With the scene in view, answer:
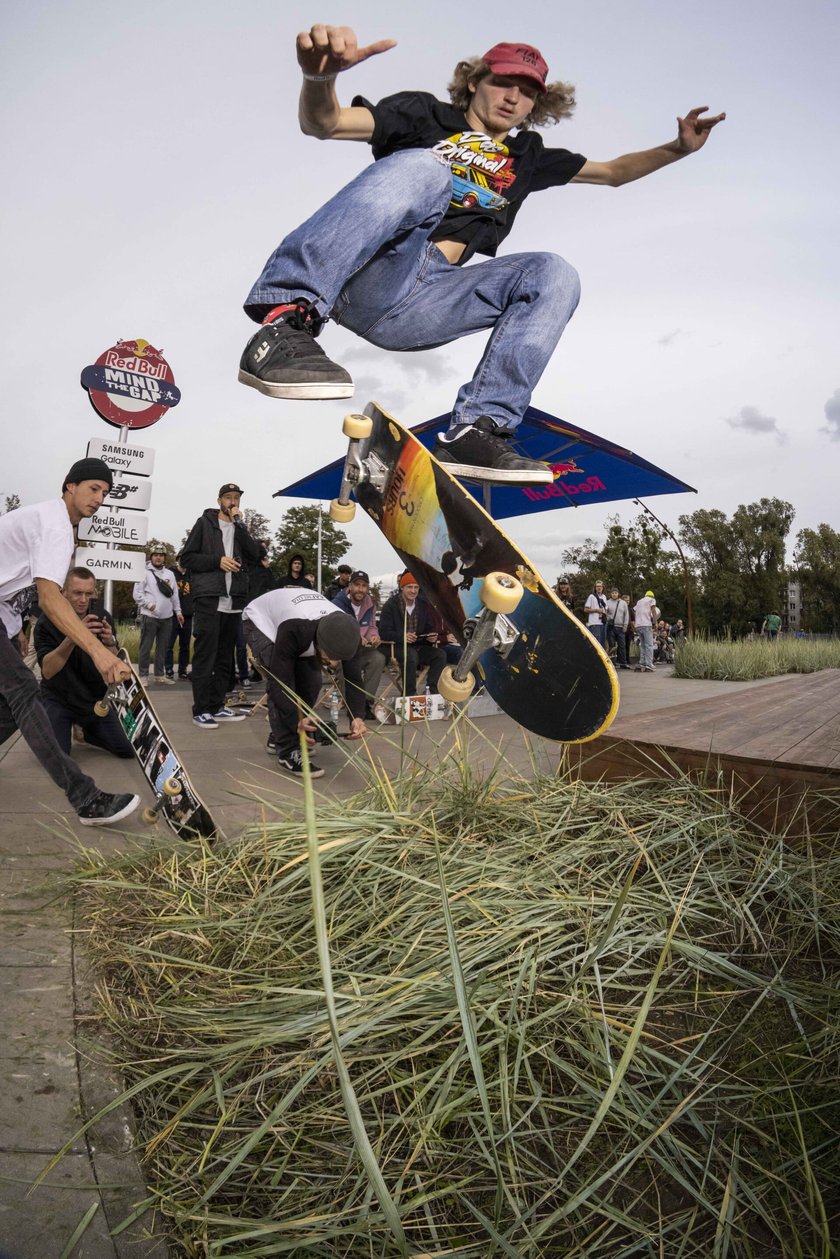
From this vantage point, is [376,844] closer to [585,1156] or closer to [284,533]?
[585,1156]

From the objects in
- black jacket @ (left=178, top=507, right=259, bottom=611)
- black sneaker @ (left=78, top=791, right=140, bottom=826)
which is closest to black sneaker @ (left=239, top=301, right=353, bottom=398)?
black sneaker @ (left=78, top=791, right=140, bottom=826)

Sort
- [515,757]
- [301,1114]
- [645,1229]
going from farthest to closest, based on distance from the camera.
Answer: [515,757] → [301,1114] → [645,1229]

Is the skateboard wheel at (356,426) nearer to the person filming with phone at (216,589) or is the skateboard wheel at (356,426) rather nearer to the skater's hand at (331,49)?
the skater's hand at (331,49)

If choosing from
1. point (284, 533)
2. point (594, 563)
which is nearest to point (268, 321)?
point (284, 533)

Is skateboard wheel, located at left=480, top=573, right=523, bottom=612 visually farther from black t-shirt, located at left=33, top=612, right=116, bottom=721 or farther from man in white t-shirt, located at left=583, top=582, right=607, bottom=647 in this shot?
man in white t-shirt, located at left=583, top=582, right=607, bottom=647

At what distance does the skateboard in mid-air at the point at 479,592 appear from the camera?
2.05 meters

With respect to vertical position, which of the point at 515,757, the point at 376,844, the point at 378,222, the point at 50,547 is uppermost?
the point at 378,222

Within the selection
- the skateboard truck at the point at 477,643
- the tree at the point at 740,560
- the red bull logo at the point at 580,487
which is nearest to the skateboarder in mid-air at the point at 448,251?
the skateboard truck at the point at 477,643

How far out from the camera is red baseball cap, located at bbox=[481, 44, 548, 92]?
2453 millimetres

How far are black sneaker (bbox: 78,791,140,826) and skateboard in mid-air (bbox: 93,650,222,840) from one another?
0.44ft

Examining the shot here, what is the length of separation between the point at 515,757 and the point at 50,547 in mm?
3017

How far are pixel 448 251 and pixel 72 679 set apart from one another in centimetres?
360

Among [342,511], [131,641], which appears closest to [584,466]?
[342,511]

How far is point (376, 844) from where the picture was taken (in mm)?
2096
